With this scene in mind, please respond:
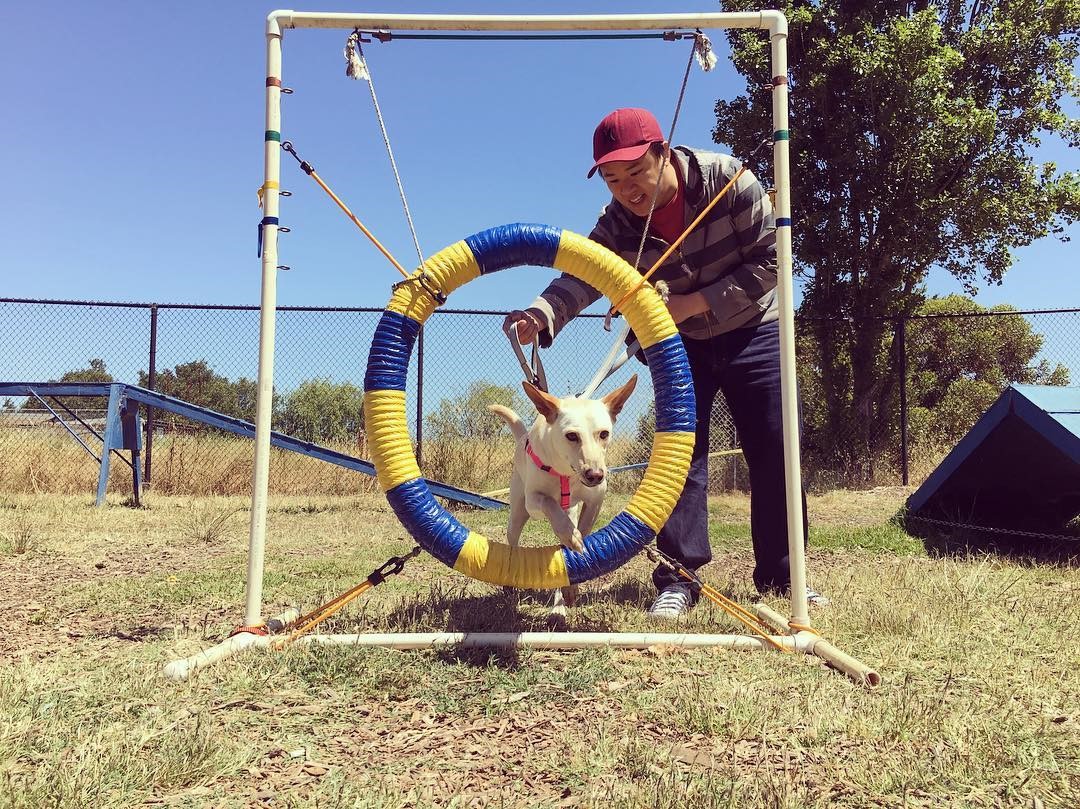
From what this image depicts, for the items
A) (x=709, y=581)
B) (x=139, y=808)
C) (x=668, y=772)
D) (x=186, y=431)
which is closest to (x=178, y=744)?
(x=139, y=808)

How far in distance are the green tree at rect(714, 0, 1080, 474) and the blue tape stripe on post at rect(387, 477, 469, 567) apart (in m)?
8.18

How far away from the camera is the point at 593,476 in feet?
9.89

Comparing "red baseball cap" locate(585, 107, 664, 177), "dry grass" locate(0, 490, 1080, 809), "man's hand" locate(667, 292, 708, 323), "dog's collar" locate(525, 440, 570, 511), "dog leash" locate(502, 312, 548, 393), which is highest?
"red baseball cap" locate(585, 107, 664, 177)

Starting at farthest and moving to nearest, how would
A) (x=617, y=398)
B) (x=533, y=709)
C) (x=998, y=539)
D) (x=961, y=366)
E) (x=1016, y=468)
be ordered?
(x=961, y=366) → (x=998, y=539) → (x=1016, y=468) → (x=617, y=398) → (x=533, y=709)

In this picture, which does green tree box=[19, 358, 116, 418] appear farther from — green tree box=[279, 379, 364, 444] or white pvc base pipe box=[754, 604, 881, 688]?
white pvc base pipe box=[754, 604, 881, 688]

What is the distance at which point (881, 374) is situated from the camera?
12.0m

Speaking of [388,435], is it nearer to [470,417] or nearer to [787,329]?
[787,329]

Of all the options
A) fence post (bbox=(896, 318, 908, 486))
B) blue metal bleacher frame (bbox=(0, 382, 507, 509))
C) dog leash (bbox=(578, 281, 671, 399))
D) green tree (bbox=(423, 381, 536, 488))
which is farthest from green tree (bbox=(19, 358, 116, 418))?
fence post (bbox=(896, 318, 908, 486))

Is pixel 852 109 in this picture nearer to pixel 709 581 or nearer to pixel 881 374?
pixel 881 374

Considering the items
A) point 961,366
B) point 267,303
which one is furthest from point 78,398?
point 961,366

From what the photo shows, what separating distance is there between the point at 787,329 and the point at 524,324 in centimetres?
123

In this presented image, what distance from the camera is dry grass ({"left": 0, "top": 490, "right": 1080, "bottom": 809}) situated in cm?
182

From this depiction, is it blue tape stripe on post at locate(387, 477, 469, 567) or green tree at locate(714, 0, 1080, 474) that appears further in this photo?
green tree at locate(714, 0, 1080, 474)

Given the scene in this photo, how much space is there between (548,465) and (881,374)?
1048cm
